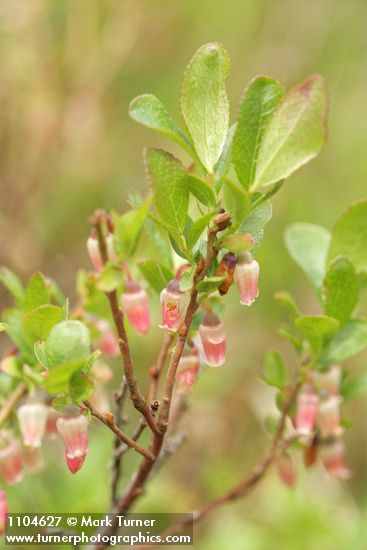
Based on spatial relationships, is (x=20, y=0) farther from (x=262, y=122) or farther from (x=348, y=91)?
(x=262, y=122)

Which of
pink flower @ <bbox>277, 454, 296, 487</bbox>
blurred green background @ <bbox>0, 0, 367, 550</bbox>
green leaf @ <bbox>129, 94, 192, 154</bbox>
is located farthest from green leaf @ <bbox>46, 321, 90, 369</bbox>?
blurred green background @ <bbox>0, 0, 367, 550</bbox>

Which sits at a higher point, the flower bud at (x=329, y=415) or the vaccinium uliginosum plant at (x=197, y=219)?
the vaccinium uliginosum plant at (x=197, y=219)

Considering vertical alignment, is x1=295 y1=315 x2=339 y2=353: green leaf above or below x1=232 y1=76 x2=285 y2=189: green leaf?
below

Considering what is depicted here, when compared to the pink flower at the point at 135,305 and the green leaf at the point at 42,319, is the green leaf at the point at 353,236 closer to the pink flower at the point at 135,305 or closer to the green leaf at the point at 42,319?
the pink flower at the point at 135,305

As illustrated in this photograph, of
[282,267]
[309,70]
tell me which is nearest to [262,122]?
[282,267]

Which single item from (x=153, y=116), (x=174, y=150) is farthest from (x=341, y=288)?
(x=174, y=150)

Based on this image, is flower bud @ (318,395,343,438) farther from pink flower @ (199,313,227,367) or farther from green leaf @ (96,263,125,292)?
green leaf @ (96,263,125,292)

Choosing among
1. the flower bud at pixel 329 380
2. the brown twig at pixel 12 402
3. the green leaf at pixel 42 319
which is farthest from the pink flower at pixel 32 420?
the flower bud at pixel 329 380
